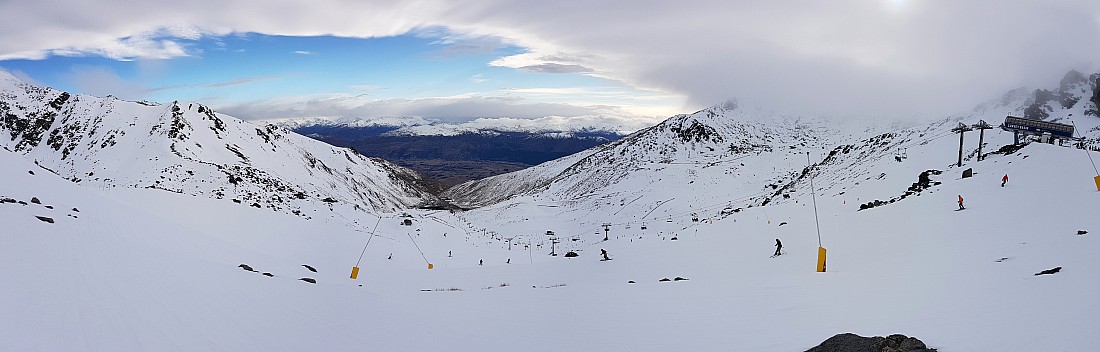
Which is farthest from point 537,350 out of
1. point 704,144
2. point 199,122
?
point 704,144

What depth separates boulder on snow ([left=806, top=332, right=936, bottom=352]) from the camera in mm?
7438

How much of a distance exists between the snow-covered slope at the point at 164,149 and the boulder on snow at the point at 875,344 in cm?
5353

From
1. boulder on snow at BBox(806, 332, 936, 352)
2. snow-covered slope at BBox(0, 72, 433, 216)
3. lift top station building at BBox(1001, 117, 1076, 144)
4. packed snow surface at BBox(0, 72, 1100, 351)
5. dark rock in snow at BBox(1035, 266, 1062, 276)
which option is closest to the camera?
boulder on snow at BBox(806, 332, 936, 352)

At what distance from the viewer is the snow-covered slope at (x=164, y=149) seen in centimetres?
6819

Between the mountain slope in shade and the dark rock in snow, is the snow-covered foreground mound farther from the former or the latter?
the mountain slope in shade

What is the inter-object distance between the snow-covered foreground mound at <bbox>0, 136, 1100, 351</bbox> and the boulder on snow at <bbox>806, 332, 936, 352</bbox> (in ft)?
1.75

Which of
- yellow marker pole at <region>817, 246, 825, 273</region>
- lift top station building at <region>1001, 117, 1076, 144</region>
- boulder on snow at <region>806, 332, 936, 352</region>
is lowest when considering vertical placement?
yellow marker pole at <region>817, 246, 825, 273</region>

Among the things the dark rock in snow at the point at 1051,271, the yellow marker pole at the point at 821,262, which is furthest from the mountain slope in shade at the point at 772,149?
the dark rock in snow at the point at 1051,271

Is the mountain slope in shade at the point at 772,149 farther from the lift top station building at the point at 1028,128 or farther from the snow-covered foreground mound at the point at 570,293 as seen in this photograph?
the snow-covered foreground mound at the point at 570,293

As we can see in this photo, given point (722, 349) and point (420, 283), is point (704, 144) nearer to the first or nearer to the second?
point (420, 283)

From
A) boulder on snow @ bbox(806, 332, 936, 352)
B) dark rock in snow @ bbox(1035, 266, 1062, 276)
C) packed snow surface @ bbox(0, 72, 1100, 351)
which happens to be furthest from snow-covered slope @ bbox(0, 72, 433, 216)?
dark rock in snow @ bbox(1035, 266, 1062, 276)

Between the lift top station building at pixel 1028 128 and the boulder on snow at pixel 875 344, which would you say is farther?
the lift top station building at pixel 1028 128

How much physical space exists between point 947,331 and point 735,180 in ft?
297

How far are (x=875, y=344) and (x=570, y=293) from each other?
988cm
